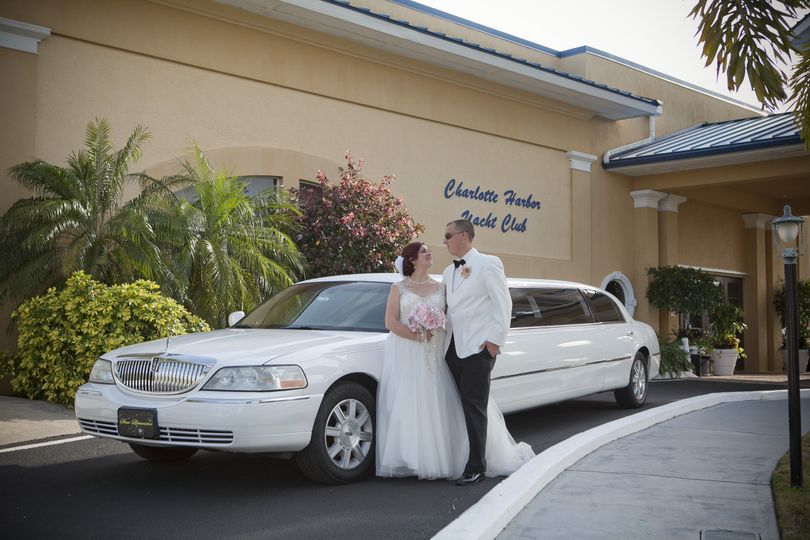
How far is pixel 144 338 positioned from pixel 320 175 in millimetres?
4590

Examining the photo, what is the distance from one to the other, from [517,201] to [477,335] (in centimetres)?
1231

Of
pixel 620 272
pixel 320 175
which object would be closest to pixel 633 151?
pixel 620 272

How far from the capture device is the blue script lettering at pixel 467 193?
16953 mm

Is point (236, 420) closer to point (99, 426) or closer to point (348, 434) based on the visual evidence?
point (348, 434)

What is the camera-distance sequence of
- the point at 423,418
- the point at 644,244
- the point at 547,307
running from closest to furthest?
the point at 423,418
the point at 547,307
the point at 644,244

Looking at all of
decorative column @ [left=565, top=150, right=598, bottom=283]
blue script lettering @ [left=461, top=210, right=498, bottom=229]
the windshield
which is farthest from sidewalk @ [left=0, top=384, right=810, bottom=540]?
decorative column @ [left=565, top=150, right=598, bottom=283]

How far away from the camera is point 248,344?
20.8 ft

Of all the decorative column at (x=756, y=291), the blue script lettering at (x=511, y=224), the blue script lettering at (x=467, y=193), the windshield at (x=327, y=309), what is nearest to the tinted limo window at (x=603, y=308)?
the windshield at (x=327, y=309)

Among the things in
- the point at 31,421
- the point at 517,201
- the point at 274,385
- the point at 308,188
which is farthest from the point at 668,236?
the point at 274,385

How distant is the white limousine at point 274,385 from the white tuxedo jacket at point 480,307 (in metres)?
0.68

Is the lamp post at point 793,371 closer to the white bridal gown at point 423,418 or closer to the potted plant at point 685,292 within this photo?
the white bridal gown at point 423,418

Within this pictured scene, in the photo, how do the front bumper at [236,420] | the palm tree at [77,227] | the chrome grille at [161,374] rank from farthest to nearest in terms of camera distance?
the palm tree at [77,227] → the chrome grille at [161,374] → the front bumper at [236,420]

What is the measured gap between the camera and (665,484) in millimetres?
6125

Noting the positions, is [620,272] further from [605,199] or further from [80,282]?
[80,282]
